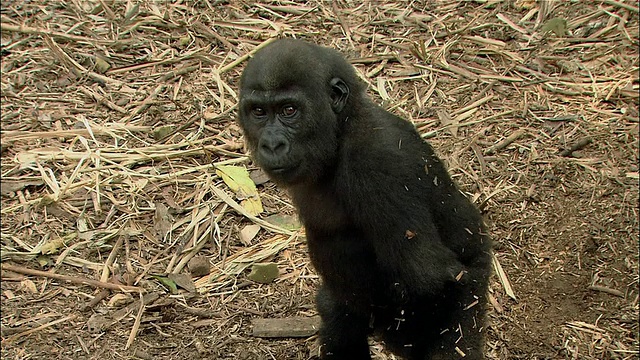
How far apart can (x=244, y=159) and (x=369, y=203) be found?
3.17 metres

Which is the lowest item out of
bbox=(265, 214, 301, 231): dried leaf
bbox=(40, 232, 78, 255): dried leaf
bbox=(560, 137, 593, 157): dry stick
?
bbox=(40, 232, 78, 255): dried leaf

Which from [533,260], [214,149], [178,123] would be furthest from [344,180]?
[178,123]

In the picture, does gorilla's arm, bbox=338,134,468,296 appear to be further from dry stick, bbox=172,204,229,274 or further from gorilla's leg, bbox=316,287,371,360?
dry stick, bbox=172,204,229,274

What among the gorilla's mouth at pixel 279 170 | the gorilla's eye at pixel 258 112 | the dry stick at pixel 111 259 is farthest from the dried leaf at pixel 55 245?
the gorilla's mouth at pixel 279 170

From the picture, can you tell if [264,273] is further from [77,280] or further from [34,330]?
[34,330]

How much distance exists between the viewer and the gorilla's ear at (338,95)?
17.0 ft

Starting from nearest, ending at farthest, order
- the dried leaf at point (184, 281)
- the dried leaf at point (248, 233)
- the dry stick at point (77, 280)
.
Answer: the dry stick at point (77, 280)
the dried leaf at point (184, 281)
the dried leaf at point (248, 233)

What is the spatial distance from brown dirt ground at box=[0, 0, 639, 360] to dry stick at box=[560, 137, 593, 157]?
43 millimetres

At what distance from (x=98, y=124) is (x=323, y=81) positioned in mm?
3680

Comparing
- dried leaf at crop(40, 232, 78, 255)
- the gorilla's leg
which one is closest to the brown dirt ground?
dried leaf at crop(40, 232, 78, 255)

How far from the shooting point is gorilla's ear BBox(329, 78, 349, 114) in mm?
5188

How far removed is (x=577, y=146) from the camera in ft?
24.3

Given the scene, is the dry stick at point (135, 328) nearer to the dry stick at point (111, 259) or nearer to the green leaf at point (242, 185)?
the dry stick at point (111, 259)

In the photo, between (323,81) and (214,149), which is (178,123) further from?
(323,81)
